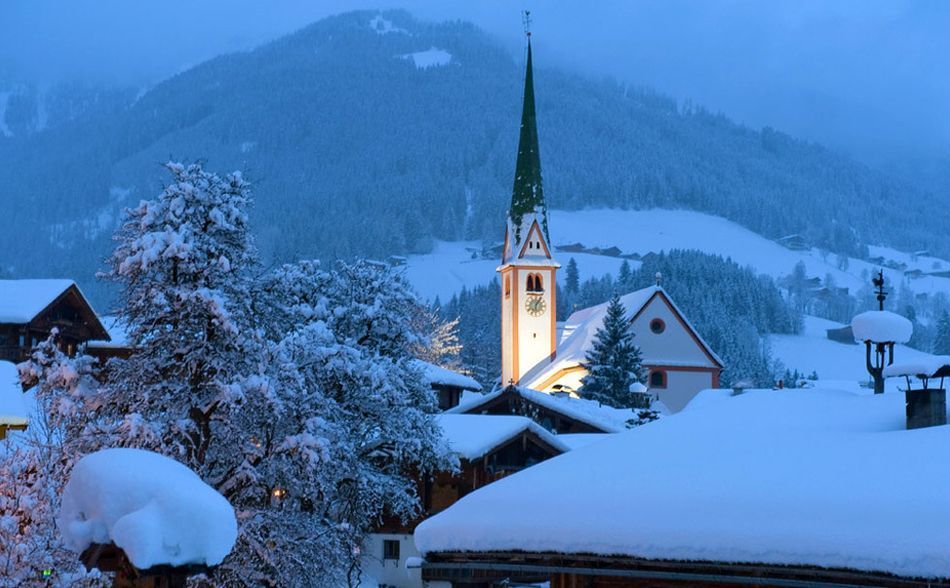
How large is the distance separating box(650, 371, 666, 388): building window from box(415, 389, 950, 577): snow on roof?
6774cm

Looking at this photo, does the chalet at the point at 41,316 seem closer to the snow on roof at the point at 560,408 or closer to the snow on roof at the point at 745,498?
the snow on roof at the point at 560,408

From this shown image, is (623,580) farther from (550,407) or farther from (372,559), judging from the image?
(550,407)

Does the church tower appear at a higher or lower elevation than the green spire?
lower

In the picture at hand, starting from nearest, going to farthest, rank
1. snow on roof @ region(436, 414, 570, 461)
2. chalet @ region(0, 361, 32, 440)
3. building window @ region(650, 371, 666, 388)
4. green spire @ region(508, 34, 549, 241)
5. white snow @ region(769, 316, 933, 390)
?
chalet @ region(0, 361, 32, 440), snow on roof @ region(436, 414, 570, 461), building window @ region(650, 371, 666, 388), green spire @ region(508, 34, 549, 241), white snow @ region(769, 316, 933, 390)

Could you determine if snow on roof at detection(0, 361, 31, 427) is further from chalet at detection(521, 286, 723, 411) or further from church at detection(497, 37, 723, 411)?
chalet at detection(521, 286, 723, 411)

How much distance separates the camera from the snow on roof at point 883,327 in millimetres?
15602

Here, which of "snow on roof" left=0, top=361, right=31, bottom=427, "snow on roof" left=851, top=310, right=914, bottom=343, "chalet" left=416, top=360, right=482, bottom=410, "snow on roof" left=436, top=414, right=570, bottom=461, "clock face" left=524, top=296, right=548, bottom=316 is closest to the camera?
"snow on roof" left=851, top=310, right=914, bottom=343

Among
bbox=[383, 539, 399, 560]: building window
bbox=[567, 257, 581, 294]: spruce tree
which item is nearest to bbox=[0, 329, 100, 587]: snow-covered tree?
bbox=[383, 539, 399, 560]: building window

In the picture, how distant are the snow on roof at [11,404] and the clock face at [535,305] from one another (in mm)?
52744

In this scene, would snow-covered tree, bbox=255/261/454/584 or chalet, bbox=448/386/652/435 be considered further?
chalet, bbox=448/386/652/435

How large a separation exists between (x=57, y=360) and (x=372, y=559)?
18.2 metres

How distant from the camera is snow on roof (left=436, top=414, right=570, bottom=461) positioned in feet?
127

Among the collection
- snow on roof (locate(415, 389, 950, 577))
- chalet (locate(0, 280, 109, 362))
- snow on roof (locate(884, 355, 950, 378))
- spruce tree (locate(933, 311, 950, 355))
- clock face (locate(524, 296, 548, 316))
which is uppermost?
spruce tree (locate(933, 311, 950, 355))

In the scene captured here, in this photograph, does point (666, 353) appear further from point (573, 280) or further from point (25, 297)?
point (573, 280)
